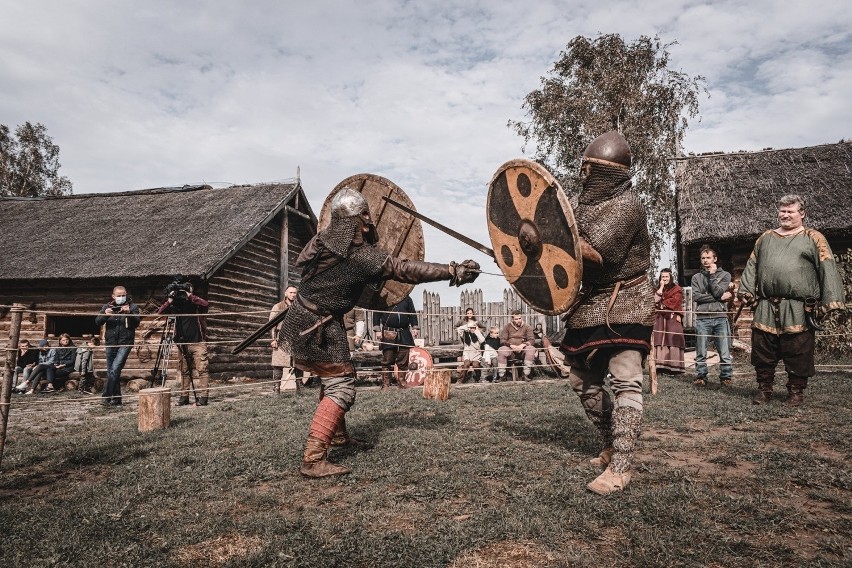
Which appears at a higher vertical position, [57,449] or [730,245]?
[730,245]

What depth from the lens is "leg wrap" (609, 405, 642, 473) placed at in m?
3.03

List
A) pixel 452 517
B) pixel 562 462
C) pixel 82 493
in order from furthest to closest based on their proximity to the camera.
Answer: pixel 562 462 → pixel 82 493 → pixel 452 517

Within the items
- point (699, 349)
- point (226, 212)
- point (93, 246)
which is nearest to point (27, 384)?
point (93, 246)

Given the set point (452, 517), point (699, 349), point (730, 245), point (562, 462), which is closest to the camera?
point (452, 517)

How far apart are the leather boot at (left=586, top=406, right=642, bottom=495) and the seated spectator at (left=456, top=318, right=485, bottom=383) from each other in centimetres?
689

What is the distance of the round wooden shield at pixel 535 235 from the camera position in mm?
2973

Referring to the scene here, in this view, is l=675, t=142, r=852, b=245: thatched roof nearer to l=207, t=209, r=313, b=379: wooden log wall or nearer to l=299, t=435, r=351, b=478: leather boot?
l=207, t=209, r=313, b=379: wooden log wall

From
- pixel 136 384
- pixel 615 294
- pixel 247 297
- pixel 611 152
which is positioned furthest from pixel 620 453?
pixel 247 297

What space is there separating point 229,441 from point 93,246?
34.7ft

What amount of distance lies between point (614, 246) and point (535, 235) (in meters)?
0.44

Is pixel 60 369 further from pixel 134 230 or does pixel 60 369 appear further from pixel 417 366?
pixel 417 366

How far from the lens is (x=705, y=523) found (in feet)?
8.23

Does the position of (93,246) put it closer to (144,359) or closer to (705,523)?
(144,359)

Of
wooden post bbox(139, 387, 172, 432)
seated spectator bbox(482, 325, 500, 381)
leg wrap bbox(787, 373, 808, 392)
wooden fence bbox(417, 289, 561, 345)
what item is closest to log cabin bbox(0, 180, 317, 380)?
wooden fence bbox(417, 289, 561, 345)
